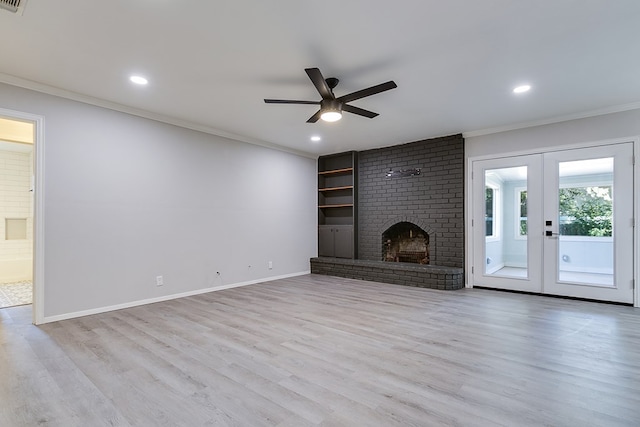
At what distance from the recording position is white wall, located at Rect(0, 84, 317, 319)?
3.58m

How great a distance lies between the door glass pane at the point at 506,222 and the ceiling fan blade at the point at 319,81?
3.44m

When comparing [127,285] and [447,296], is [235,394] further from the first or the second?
[447,296]

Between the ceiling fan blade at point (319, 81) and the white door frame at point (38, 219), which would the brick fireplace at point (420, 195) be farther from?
the white door frame at point (38, 219)

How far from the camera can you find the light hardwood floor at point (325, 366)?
1.81m

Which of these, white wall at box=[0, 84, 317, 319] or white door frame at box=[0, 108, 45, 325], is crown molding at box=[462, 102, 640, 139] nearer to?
white wall at box=[0, 84, 317, 319]

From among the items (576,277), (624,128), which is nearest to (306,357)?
(576,277)

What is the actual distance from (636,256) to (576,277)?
0.70 m

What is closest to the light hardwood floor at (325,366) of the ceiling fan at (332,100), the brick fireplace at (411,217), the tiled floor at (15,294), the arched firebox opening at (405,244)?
the tiled floor at (15,294)

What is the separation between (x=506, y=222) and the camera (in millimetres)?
5070

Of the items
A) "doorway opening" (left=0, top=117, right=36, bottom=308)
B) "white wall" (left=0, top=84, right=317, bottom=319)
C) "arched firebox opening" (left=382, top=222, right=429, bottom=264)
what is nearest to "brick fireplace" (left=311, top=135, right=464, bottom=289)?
"arched firebox opening" (left=382, top=222, right=429, bottom=264)

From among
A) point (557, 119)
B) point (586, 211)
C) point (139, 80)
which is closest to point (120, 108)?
point (139, 80)

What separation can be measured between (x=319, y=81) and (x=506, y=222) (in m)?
3.97

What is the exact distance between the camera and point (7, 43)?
2650 millimetres

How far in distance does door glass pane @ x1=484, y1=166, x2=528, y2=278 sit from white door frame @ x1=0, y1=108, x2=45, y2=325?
19.9 ft
